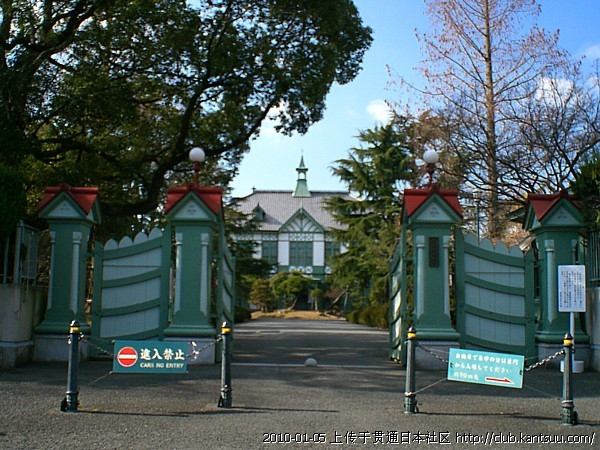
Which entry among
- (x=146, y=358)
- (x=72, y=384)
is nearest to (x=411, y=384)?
(x=146, y=358)

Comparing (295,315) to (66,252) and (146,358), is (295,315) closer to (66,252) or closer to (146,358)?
(66,252)

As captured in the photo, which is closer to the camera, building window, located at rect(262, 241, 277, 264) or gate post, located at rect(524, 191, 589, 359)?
gate post, located at rect(524, 191, 589, 359)

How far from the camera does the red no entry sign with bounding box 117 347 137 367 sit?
7777 mm

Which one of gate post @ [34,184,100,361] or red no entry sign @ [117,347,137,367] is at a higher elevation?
gate post @ [34,184,100,361]

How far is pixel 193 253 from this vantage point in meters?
12.1

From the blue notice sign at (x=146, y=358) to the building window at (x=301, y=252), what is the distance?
5301cm

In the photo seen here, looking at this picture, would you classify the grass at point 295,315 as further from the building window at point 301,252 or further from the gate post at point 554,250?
the gate post at point 554,250

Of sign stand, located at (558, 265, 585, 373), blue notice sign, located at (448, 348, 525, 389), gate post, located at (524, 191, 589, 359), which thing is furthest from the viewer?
gate post, located at (524, 191, 589, 359)

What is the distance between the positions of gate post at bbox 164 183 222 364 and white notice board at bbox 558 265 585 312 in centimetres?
585

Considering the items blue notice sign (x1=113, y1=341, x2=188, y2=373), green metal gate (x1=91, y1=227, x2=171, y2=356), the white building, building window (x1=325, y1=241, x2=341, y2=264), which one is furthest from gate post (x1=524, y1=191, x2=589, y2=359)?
building window (x1=325, y1=241, x2=341, y2=264)

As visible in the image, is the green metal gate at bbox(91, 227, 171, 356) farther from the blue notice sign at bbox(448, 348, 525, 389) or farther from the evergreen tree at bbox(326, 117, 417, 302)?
the evergreen tree at bbox(326, 117, 417, 302)

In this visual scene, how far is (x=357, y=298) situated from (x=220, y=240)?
32.3 m

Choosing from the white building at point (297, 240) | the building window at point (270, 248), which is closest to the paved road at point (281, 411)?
the white building at point (297, 240)

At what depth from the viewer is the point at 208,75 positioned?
16641mm
